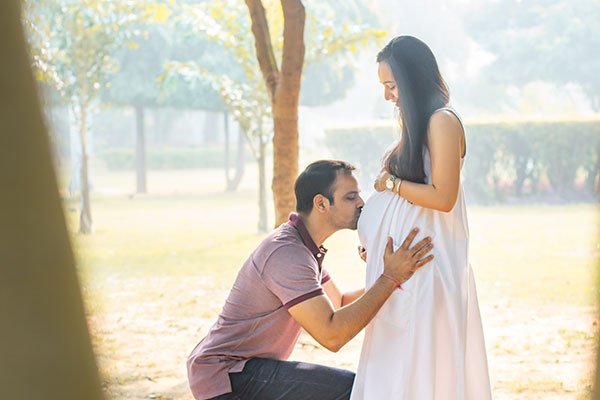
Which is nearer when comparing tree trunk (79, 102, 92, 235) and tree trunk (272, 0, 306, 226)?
tree trunk (272, 0, 306, 226)

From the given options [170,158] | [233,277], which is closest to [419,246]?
[233,277]

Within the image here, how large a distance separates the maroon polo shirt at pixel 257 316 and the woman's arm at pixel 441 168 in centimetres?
45

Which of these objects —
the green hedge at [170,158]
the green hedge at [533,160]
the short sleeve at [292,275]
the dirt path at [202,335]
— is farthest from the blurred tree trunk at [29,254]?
the green hedge at [170,158]

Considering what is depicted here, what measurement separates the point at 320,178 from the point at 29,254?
1281mm

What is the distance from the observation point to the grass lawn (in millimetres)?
5223

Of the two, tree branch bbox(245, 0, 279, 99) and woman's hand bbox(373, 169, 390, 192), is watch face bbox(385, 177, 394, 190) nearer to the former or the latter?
woman's hand bbox(373, 169, 390, 192)

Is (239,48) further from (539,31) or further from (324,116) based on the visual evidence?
(324,116)

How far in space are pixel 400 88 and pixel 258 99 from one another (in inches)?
357

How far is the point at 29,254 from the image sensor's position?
6.11 feet

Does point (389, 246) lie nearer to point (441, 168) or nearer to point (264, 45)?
point (441, 168)

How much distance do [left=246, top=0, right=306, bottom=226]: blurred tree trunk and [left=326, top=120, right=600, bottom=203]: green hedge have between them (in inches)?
424

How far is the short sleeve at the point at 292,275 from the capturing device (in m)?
2.83

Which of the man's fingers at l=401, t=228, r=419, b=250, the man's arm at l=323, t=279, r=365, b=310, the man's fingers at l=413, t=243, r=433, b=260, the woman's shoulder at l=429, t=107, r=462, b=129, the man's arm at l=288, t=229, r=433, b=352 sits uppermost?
the woman's shoulder at l=429, t=107, r=462, b=129

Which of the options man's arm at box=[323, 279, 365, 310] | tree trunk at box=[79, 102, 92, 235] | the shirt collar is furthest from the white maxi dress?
tree trunk at box=[79, 102, 92, 235]
